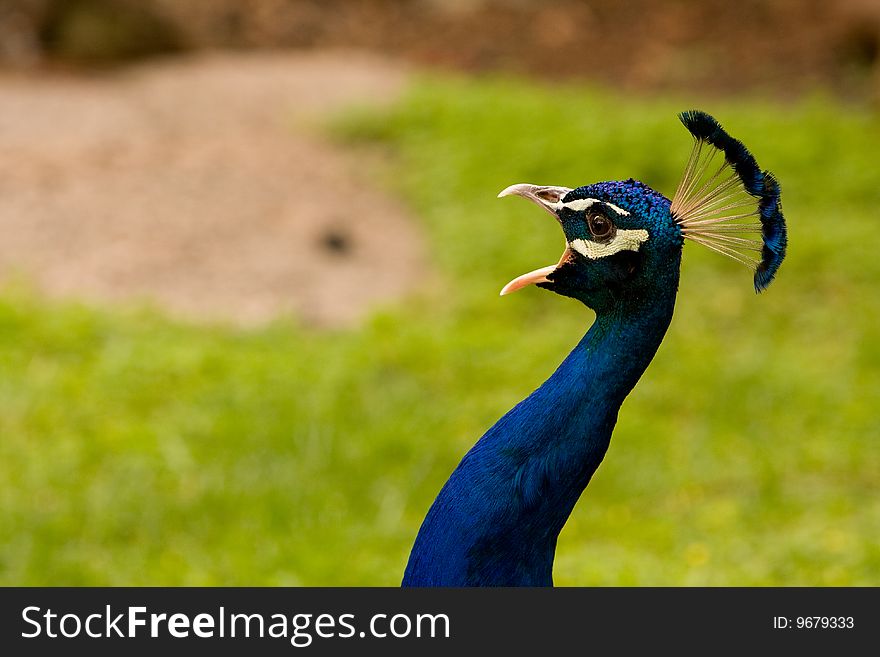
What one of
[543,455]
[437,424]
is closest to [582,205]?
[543,455]

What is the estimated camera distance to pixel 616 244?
78.6 inches

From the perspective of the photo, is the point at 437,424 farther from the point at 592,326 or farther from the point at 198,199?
the point at 592,326

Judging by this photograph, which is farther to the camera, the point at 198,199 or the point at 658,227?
the point at 198,199

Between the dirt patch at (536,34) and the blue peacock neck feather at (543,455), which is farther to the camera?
the dirt patch at (536,34)

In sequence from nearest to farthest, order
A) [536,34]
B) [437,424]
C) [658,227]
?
1. [658,227]
2. [437,424]
3. [536,34]

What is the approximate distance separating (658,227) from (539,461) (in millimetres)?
418

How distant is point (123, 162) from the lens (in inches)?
272

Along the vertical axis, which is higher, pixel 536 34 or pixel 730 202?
pixel 536 34

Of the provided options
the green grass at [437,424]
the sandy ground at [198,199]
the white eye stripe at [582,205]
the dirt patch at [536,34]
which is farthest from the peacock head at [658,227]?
the dirt patch at [536,34]

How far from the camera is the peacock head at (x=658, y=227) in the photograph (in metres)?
1.96

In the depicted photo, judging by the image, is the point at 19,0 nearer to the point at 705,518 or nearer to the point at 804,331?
the point at 804,331

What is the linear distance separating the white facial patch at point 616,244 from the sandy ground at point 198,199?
144 inches

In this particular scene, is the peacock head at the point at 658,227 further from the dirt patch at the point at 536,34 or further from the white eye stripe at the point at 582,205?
the dirt patch at the point at 536,34
